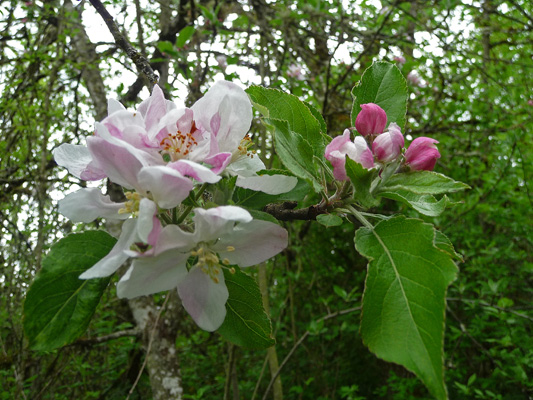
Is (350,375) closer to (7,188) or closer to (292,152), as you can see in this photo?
(7,188)

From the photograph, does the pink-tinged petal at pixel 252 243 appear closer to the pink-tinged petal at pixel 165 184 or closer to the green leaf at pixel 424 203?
the pink-tinged petal at pixel 165 184

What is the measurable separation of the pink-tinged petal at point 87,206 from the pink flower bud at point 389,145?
1.68 feet

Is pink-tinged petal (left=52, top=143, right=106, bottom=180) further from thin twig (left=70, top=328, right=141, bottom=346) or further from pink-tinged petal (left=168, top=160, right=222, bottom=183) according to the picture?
thin twig (left=70, top=328, right=141, bottom=346)

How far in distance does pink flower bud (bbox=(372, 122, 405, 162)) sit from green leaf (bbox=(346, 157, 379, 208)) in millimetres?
112

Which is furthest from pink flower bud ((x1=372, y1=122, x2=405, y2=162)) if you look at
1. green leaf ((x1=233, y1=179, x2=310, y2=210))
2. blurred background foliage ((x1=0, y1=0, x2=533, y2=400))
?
blurred background foliage ((x1=0, y1=0, x2=533, y2=400))

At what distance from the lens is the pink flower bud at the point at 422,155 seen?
2.82ft

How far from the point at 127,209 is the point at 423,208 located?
59 centimetres

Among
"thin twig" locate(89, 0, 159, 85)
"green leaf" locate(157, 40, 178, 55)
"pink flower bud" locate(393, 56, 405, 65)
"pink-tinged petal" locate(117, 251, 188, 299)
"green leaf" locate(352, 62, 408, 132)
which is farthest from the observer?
"pink flower bud" locate(393, 56, 405, 65)

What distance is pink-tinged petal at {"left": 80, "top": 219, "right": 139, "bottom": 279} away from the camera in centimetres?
67

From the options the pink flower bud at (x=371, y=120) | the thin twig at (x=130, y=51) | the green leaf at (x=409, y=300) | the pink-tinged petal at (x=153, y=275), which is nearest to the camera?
the green leaf at (x=409, y=300)

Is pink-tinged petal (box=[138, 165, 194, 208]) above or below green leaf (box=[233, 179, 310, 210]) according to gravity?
above

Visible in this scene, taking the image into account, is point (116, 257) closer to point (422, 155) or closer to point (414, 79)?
point (422, 155)

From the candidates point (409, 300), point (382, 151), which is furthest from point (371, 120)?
point (409, 300)

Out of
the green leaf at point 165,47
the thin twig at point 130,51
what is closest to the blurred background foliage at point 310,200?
the green leaf at point 165,47
